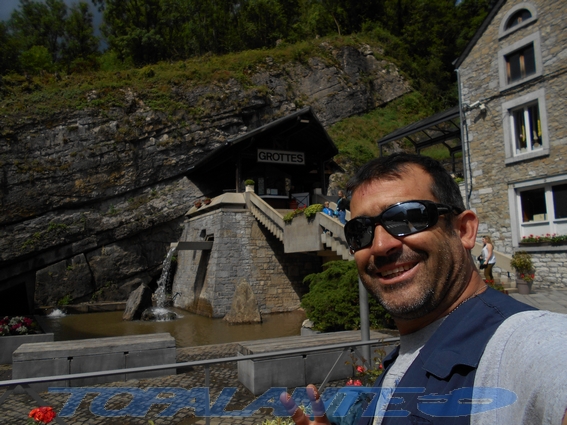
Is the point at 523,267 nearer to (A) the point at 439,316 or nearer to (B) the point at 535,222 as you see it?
(B) the point at 535,222

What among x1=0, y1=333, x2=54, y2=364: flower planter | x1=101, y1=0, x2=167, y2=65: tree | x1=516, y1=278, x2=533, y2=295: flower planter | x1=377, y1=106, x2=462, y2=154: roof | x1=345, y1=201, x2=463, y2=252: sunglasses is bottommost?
x1=0, y1=333, x2=54, y2=364: flower planter

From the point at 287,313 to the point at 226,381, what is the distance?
47.8ft

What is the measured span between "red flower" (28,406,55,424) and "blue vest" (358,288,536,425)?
2865 mm

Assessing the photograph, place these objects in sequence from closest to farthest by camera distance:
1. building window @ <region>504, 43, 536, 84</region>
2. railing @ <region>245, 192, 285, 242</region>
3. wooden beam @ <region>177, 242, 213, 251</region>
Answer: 1. building window @ <region>504, 43, 536, 84</region>
2. railing @ <region>245, 192, 285, 242</region>
3. wooden beam @ <region>177, 242, 213, 251</region>

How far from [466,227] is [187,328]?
1441 cm

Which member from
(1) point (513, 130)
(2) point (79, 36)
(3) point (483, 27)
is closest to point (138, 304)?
(1) point (513, 130)

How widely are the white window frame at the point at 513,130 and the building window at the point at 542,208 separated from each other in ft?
3.12

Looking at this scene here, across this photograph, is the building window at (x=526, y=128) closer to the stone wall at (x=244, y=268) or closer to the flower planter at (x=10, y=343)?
the stone wall at (x=244, y=268)

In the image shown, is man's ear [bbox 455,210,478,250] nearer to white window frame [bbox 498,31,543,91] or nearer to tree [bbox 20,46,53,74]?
white window frame [bbox 498,31,543,91]

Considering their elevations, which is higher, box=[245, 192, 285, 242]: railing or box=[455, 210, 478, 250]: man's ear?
box=[245, 192, 285, 242]: railing

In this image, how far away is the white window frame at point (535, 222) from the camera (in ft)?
43.0

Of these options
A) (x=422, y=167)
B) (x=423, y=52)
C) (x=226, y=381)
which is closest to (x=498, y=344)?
(x=422, y=167)

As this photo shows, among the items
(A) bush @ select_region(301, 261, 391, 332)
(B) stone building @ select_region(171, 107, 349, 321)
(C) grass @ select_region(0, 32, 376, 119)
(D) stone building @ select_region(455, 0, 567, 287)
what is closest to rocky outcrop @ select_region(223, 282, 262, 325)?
(B) stone building @ select_region(171, 107, 349, 321)

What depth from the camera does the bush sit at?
793 centimetres
